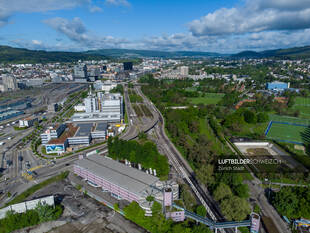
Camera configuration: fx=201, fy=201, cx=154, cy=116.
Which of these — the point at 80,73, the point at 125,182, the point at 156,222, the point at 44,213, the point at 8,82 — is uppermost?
the point at 80,73

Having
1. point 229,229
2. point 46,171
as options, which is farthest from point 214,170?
point 46,171

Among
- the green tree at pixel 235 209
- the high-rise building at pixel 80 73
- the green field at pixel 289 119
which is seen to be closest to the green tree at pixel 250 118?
the green field at pixel 289 119

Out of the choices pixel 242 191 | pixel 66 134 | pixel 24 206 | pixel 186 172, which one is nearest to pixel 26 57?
pixel 66 134

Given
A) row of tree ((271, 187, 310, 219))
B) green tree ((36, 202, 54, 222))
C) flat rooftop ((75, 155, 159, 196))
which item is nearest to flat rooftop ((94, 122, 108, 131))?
flat rooftop ((75, 155, 159, 196))

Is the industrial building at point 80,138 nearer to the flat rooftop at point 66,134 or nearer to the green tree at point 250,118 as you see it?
the flat rooftop at point 66,134

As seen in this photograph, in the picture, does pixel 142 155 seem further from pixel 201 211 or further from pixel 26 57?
pixel 26 57

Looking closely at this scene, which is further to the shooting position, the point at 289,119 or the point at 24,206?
the point at 289,119

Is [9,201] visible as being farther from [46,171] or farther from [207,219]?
[207,219]

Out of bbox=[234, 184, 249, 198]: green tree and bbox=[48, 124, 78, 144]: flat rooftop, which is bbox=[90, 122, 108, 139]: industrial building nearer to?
bbox=[48, 124, 78, 144]: flat rooftop
